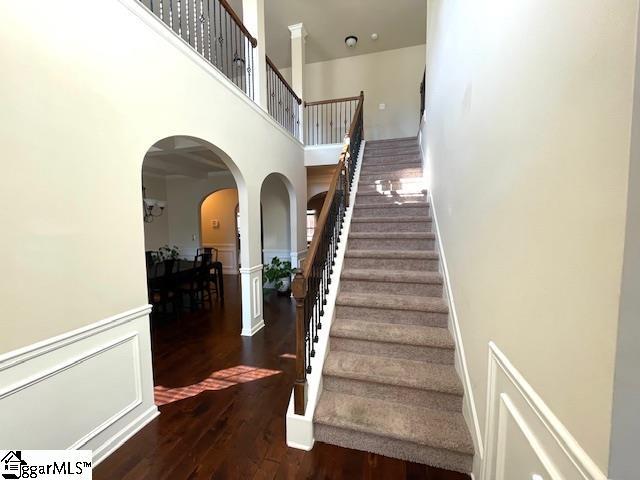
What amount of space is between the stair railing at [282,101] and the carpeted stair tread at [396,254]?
8.80ft

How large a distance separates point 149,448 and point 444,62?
12.8ft

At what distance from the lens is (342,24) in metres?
5.38

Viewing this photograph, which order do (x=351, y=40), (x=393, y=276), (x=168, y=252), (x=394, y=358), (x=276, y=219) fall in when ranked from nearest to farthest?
1. (x=394, y=358)
2. (x=393, y=276)
3. (x=351, y=40)
4. (x=276, y=219)
5. (x=168, y=252)

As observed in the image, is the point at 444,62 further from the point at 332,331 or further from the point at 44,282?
the point at 44,282

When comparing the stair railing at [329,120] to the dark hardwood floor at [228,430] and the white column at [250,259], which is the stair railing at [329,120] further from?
the dark hardwood floor at [228,430]

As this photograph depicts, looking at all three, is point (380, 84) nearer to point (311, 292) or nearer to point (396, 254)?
point (396, 254)

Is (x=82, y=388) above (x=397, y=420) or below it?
above

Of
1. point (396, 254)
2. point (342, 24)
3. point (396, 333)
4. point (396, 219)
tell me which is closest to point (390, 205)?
point (396, 219)

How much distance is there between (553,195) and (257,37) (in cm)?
398

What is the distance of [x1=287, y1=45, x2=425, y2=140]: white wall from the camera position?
6.43 metres

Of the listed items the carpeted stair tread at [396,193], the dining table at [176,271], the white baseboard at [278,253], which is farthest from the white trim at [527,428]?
the white baseboard at [278,253]

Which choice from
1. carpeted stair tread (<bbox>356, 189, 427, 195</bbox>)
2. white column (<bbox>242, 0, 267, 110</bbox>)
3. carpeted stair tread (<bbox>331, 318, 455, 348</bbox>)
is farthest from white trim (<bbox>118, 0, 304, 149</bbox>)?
carpeted stair tread (<bbox>331, 318, 455, 348</bbox>)

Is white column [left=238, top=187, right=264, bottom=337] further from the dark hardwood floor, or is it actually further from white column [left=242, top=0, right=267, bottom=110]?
white column [left=242, top=0, right=267, bottom=110]

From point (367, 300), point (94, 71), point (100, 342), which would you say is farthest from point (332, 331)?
point (94, 71)
